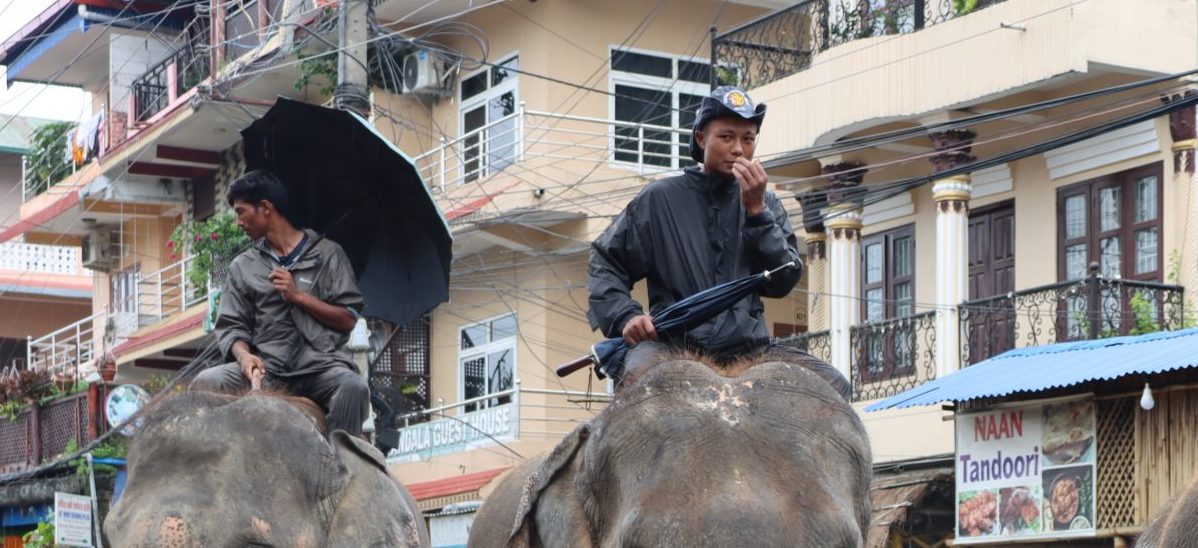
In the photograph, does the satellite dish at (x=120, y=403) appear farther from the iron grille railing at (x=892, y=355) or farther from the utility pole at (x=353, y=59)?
the utility pole at (x=353, y=59)

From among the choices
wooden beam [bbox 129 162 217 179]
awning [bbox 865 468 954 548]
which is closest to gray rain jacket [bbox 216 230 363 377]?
awning [bbox 865 468 954 548]

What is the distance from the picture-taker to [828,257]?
99.9 ft

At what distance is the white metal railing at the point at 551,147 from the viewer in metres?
31.6

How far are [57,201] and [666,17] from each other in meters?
15.5

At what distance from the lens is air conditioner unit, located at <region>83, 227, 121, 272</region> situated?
45.5 meters

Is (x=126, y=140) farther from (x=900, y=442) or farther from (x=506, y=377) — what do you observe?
(x=900, y=442)

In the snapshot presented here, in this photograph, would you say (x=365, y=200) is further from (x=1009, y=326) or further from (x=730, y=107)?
(x=1009, y=326)

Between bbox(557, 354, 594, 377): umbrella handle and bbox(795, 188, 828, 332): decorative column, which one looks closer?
bbox(557, 354, 594, 377): umbrella handle

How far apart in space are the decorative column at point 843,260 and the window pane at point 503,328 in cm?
577

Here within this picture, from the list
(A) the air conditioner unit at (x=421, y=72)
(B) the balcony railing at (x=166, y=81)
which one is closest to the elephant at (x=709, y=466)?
(A) the air conditioner unit at (x=421, y=72)

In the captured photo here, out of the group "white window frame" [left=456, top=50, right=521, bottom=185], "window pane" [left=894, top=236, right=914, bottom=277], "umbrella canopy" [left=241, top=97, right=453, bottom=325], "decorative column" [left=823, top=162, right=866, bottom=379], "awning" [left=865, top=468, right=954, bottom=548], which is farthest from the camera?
"white window frame" [left=456, top=50, right=521, bottom=185]

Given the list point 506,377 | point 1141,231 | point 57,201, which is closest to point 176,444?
point 1141,231

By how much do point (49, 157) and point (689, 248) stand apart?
134 ft

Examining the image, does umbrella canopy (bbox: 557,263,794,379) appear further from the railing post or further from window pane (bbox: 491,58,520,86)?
window pane (bbox: 491,58,520,86)
